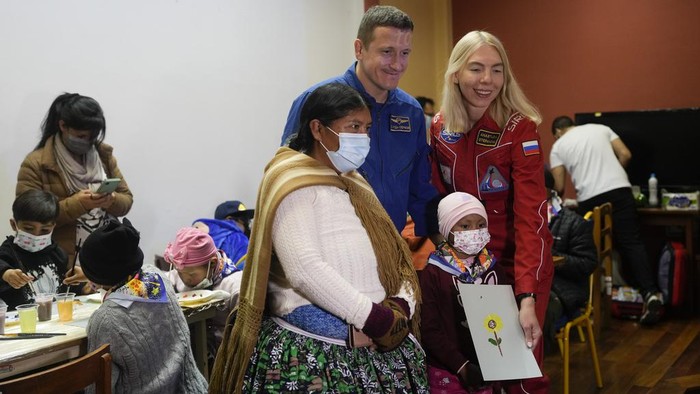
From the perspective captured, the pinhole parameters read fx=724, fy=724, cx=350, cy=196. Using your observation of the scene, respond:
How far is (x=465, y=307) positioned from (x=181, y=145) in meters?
3.02

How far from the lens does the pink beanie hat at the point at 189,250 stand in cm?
322

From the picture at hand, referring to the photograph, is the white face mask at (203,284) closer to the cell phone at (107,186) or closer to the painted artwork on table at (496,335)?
the cell phone at (107,186)

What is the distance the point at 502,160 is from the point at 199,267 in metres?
1.54

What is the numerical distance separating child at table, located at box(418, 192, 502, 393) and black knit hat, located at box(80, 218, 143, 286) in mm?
978

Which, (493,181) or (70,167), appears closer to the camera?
(493,181)

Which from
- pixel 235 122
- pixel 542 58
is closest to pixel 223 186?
pixel 235 122

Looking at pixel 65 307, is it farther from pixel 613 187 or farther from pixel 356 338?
pixel 613 187

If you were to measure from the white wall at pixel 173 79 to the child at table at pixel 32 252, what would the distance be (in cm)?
75

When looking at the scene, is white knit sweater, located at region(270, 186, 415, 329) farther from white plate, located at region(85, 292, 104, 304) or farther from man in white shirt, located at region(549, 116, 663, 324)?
man in white shirt, located at region(549, 116, 663, 324)

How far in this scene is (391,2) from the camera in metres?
6.52

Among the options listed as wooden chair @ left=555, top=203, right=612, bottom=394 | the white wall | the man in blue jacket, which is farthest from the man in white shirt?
the man in blue jacket

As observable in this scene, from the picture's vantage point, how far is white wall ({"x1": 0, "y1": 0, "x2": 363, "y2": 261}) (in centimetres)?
387

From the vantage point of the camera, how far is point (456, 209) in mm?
2297

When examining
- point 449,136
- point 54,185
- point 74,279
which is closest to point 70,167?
point 54,185
